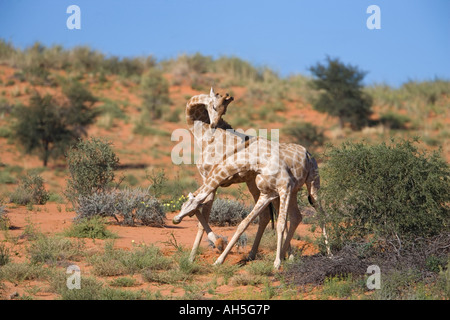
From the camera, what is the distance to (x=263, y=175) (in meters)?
8.42

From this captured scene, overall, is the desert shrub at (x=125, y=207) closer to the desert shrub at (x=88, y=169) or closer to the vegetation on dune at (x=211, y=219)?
the vegetation on dune at (x=211, y=219)

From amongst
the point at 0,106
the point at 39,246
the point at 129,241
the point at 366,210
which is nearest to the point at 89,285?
the point at 39,246

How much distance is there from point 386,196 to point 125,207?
6030 millimetres

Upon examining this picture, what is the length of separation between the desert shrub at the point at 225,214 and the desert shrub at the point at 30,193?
208 inches

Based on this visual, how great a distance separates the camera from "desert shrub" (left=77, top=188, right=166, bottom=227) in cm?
1200

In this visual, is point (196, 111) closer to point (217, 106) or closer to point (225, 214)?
point (217, 106)

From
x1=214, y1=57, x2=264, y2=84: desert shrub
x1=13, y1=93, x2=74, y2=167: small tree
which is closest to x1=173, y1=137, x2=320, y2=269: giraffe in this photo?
x1=13, y1=93, x2=74, y2=167: small tree

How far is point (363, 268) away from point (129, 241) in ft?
15.6

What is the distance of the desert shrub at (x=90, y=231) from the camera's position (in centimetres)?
1065
